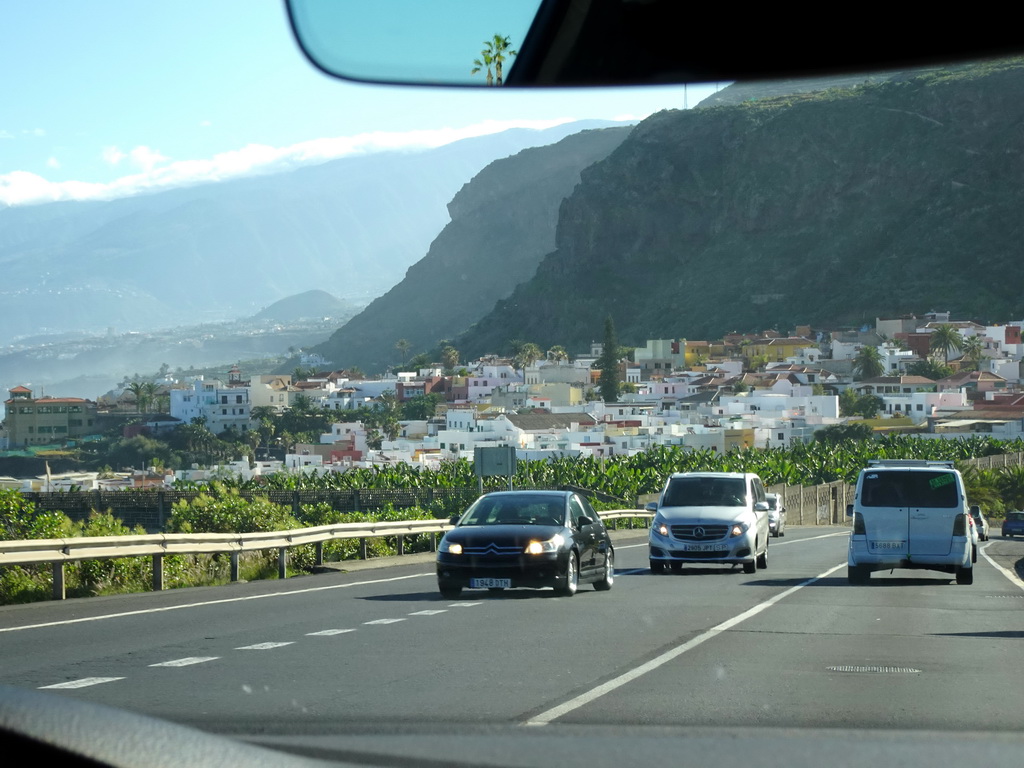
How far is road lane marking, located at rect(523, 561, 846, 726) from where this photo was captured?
29.7 ft

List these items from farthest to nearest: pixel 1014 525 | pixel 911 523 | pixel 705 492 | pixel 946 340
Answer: pixel 946 340 < pixel 1014 525 < pixel 705 492 < pixel 911 523

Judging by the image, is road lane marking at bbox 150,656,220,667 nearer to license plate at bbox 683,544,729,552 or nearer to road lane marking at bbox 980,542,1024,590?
license plate at bbox 683,544,729,552

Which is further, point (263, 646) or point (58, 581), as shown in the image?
point (58, 581)

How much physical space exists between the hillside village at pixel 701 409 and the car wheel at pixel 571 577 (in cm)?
10360

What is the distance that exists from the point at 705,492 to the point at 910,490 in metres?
4.24

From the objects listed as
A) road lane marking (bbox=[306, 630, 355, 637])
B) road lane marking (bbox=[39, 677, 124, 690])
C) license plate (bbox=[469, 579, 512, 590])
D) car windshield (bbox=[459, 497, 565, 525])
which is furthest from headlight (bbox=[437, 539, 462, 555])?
road lane marking (bbox=[39, 677, 124, 690])

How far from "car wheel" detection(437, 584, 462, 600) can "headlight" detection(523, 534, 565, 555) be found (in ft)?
3.53

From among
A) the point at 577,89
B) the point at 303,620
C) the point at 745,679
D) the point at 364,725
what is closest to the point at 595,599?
the point at 303,620

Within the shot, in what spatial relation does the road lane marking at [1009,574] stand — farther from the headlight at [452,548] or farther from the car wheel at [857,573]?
the headlight at [452,548]

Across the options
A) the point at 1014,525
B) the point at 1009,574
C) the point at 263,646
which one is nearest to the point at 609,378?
the point at 1014,525

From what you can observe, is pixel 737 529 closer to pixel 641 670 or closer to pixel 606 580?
pixel 606 580

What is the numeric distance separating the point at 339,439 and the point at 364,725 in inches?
→ 6052

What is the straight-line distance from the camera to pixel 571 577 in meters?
19.2

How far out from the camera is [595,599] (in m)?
18.9
